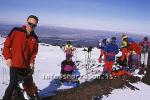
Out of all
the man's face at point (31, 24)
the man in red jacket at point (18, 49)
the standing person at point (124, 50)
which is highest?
the man's face at point (31, 24)

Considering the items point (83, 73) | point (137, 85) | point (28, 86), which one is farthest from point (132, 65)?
point (28, 86)

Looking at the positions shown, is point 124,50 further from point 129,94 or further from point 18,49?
point 18,49

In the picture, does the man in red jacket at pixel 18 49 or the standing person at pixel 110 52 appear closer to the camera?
the man in red jacket at pixel 18 49

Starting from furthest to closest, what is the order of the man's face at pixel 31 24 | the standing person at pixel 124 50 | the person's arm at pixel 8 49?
the standing person at pixel 124 50 → the man's face at pixel 31 24 → the person's arm at pixel 8 49

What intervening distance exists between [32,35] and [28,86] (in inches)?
45.1

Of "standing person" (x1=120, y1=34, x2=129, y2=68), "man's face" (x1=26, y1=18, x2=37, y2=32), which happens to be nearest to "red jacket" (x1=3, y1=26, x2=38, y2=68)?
"man's face" (x1=26, y1=18, x2=37, y2=32)

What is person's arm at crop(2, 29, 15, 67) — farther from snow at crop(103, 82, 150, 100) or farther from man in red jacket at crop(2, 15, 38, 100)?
snow at crop(103, 82, 150, 100)

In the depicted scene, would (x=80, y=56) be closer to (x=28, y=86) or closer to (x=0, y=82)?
(x=0, y=82)

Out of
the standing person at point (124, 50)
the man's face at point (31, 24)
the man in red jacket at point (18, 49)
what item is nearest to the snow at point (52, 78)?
the standing person at point (124, 50)

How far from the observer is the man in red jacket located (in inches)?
261

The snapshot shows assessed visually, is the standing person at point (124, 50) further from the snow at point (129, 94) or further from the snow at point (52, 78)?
the snow at point (129, 94)

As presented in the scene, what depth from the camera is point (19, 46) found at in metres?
6.71

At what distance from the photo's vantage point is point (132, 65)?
1741 centimetres

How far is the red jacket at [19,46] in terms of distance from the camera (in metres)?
6.63
